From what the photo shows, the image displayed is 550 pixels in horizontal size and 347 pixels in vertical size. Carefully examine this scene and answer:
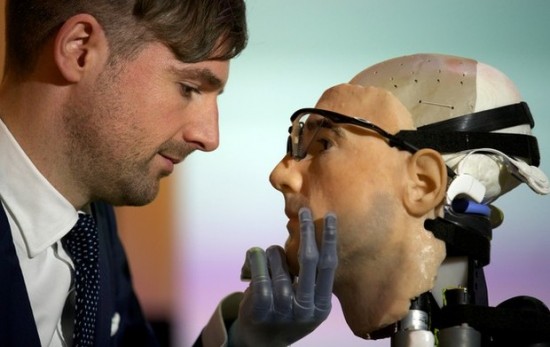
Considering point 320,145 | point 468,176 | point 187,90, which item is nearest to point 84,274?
point 187,90

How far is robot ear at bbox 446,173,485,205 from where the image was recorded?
4.91 feet

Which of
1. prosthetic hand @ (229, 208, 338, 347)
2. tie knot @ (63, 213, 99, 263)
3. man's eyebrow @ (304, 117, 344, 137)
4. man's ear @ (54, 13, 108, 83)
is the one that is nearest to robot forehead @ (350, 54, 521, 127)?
man's eyebrow @ (304, 117, 344, 137)

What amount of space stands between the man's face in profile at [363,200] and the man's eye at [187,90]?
0.28 metres

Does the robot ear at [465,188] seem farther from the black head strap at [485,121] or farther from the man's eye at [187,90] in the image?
the man's eye at [187,90]

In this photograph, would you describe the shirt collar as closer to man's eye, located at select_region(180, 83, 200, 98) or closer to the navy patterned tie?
the navy patterned tie

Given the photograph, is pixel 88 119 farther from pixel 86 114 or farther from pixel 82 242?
Answer: pixel 82 242

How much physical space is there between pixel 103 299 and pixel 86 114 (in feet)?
1.33

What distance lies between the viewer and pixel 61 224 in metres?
1.68

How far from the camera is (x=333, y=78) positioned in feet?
7.31

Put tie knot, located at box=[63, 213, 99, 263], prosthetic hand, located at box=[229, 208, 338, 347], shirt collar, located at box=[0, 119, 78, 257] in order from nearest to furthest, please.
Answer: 1. prosthetic hand, located at box=[229, 208, 338, 347]
2. shirt collar, located at box=[0, 119, 78, 257]
3. tie knot, located at box=[63, 213, 99, 263]

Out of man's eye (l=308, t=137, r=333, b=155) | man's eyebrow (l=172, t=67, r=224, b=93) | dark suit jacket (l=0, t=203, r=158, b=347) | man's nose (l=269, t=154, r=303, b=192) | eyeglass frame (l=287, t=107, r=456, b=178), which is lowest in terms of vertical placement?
dark suit jacket (l=0, t=203, r=158, b=347)

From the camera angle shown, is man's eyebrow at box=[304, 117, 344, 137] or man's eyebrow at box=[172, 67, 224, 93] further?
man's eyebrow at box=[172, 67, 224, 93]

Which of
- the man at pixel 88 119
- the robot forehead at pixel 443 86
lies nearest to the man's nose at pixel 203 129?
the man at pixel 88 119

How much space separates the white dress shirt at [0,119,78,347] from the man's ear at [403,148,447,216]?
2.09 feet
